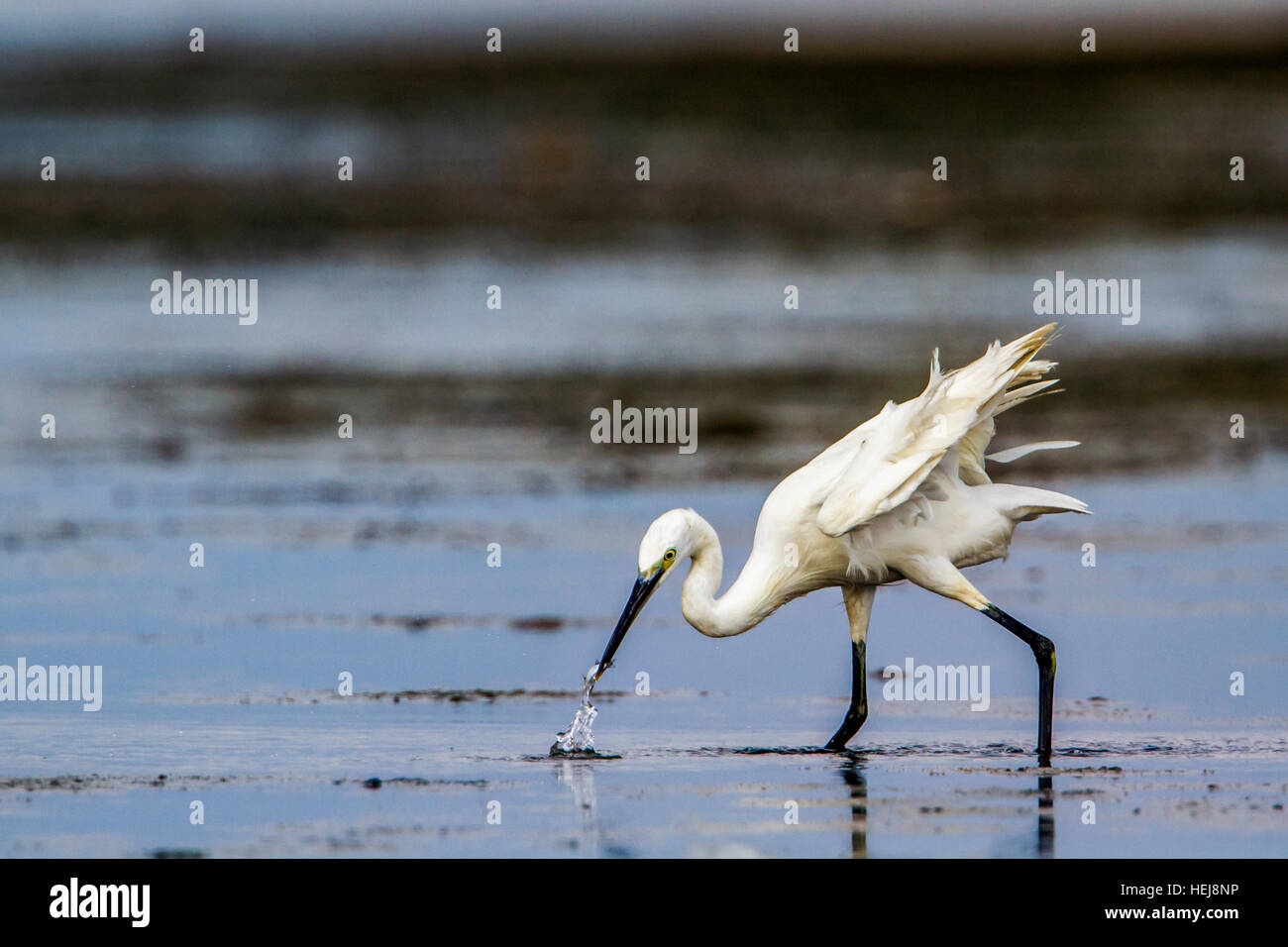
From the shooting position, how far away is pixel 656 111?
157ft

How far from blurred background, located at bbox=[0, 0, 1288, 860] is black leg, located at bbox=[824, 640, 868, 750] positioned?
0.45m

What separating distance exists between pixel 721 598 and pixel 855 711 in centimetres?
90

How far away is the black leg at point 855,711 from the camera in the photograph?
34.7ft

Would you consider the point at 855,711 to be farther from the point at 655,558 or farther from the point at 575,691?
the point at 575,691

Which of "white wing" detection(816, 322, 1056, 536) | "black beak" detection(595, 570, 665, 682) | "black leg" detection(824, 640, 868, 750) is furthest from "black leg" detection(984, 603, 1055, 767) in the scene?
"black beak" detection(595, 570, 665, 682)

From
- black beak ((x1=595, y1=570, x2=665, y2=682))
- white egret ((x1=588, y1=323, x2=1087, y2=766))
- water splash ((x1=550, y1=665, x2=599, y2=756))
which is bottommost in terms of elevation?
water splash ((x1=550, y1=665, x2=599, y2=756))

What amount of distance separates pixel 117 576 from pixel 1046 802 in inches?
283

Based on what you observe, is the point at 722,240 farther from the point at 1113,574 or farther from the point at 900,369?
the point at 1113,574

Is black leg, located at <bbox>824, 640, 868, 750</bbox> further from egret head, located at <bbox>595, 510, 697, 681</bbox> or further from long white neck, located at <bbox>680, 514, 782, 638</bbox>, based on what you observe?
egret head, located at <bbox>595, 510, 697, 681</bbox>

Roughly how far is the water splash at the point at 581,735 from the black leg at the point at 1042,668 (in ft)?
6.85

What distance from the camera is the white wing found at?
10531 millimetres

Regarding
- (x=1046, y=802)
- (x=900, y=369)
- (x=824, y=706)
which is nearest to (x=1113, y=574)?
(x=824, y=706)

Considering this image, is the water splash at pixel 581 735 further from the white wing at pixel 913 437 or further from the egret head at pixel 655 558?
the white wing at pixel 913 437

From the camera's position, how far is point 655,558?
1039cm
